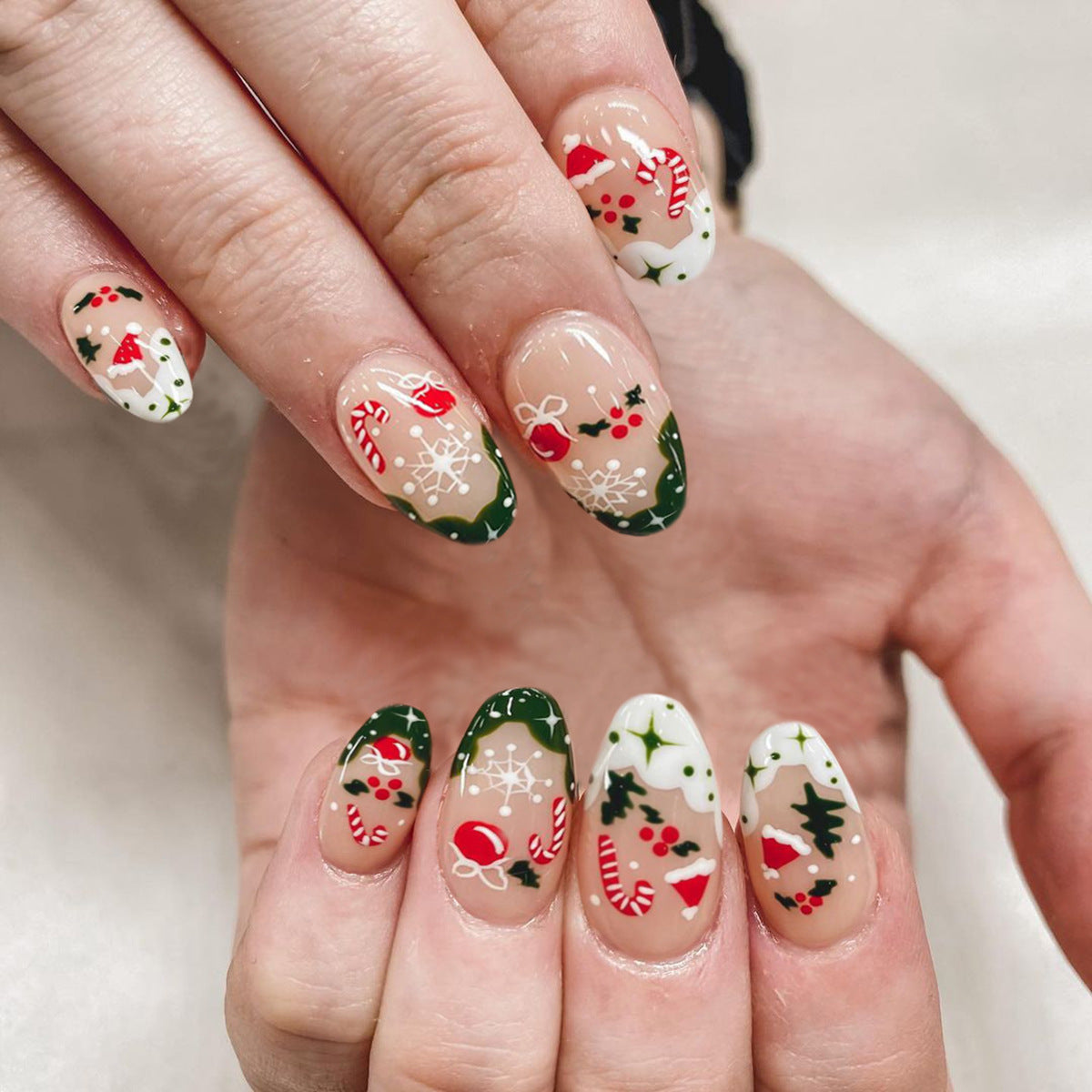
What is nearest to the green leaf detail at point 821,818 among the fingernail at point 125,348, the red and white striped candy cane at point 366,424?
the red and white striped candy cane at point 366,424

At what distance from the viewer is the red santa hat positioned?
54cm

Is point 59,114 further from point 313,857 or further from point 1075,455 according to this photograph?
point 1075,455

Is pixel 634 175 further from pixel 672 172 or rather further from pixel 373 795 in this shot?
pixel 373 795

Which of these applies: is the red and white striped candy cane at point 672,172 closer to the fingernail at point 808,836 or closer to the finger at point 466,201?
the finger at point 466,201

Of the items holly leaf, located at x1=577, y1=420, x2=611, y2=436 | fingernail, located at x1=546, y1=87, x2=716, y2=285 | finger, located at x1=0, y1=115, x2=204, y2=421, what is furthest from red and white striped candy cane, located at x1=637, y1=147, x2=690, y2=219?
finger, located at x1=0, y1=115, x2=204, y2=421

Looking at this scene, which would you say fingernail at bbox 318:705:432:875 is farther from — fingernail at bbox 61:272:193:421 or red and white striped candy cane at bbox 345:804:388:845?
fingernail at bbox 61:272:193:421

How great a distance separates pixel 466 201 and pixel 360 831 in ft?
1.01

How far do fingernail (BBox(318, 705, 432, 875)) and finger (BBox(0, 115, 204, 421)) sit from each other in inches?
7.4

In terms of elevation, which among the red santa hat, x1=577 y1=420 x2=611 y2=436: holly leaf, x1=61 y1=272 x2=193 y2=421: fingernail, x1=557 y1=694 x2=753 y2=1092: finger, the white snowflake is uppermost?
x1=61 y1=272 x2=193 y2=421: fingernail

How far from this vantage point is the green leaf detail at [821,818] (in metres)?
0.52

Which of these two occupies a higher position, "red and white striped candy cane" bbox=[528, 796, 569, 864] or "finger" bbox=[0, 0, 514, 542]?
"finger" bbox=[0, 0, 514, 542]

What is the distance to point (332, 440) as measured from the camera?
54 centimetres

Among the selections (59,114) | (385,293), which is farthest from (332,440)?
(59,114)

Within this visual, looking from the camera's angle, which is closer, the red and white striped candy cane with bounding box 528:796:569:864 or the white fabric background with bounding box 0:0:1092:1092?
the red and white striped candy cane with bounding box 528:796:569:864
